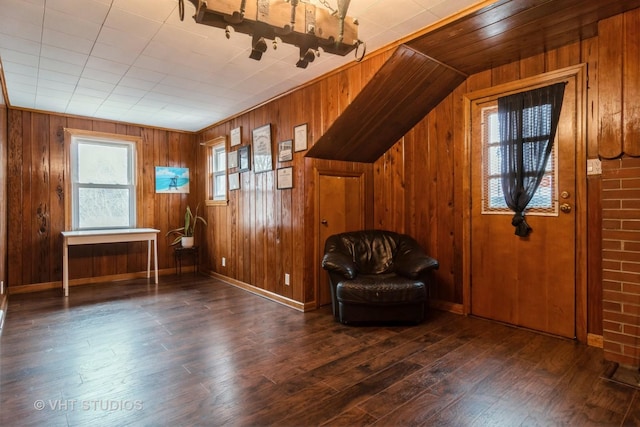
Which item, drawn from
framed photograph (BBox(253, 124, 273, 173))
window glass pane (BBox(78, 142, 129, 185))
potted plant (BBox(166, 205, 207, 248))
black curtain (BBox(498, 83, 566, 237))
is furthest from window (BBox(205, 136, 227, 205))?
black curtain (BBox(498, 83, 566, 237))

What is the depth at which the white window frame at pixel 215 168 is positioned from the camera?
521 cm

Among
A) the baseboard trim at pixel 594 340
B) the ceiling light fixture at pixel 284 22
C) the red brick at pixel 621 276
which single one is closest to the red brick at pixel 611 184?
the red brick at pixel 621 276

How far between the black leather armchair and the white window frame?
8.03 ft

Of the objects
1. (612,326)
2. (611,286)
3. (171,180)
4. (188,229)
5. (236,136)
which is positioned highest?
(236,136)

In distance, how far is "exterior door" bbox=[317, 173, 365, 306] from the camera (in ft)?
12.3

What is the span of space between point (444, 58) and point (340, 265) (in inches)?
81.4

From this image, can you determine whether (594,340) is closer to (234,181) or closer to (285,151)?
(285,151)

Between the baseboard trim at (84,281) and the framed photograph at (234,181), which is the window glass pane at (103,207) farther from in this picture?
the framed photograph at (234,181)

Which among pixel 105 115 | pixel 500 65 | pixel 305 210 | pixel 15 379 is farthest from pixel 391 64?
pixel 105 115

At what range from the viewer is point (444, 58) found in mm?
2936

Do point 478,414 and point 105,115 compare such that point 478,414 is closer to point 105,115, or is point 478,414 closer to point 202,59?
point 202,59

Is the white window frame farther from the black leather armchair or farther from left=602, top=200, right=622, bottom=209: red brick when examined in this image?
left=602, top=200, right=622, bottom=209: red brick

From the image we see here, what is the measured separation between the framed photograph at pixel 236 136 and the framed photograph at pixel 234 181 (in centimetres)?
44

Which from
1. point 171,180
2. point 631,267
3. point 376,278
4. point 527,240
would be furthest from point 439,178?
point 171,180
